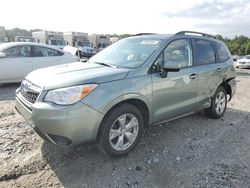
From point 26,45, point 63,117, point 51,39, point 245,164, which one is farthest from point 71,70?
point 51,39

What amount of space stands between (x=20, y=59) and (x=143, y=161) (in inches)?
233

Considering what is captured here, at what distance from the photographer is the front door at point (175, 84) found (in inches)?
147

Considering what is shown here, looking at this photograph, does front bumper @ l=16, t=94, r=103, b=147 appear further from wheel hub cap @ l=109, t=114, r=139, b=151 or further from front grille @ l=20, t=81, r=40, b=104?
wheel hub cap @ l=109, t=114, r=139, b=151

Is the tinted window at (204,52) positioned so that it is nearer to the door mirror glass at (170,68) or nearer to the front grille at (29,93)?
the door mirror glass at (170,68)

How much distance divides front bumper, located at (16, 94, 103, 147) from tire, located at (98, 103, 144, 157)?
0.17 m

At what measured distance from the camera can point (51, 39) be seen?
28.6 meters

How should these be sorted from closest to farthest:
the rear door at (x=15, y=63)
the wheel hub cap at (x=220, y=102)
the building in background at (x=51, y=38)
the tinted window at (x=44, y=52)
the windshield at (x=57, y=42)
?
the wheel hub cap at (x=220, y=102) → the rear door at (x=15, y=63) → the tinted window at (x=44, y=52) → the building in background at (x=51, y=38) → the windshield at (x=57, y=42)

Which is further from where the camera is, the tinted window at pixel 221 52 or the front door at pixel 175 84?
the tinted window at pixel 221 52

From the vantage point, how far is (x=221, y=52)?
528 centimetres

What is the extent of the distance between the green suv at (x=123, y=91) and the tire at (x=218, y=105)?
0.10 m

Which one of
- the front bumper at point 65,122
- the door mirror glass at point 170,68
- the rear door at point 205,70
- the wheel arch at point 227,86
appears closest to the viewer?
the front bumper at point 65,122

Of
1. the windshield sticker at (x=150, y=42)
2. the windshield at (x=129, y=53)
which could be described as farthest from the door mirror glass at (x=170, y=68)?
the windshield sticker at (x=150, y=42)

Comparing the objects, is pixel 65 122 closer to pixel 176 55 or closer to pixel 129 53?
pixel 129 53

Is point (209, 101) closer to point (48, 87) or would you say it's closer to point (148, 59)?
point (148, 59)
